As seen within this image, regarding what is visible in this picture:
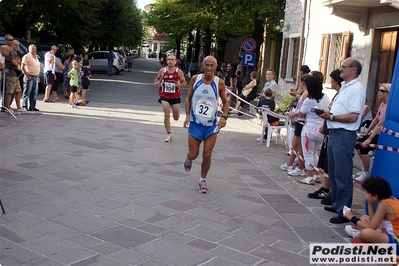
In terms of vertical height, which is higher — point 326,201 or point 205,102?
point 205,102

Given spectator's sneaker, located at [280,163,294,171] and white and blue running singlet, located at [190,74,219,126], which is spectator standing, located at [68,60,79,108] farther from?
white and blue running singlet, located at [190,74,219,126]

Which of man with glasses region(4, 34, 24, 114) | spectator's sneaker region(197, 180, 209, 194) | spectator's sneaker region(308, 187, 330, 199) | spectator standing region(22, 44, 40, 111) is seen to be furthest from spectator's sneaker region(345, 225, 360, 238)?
spectator standing region(22, 44, 40, 111)

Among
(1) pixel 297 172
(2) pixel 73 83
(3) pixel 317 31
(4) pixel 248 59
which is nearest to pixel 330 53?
(3) pixel 317 31

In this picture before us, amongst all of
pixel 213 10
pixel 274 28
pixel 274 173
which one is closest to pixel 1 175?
pixel 274 173

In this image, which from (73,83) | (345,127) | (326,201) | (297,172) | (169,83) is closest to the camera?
(345,127)

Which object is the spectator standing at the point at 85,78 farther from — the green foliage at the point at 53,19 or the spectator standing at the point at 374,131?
the spectator standing at the point at 374,131

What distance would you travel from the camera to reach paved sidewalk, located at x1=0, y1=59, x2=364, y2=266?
14.4 ft

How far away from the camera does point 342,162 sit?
17.9 feet

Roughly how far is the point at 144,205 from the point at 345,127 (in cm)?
251

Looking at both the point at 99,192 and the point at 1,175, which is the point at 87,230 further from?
the point at 1,175

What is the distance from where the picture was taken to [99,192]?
20.4ft

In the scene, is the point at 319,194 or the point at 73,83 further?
the point at 73,83

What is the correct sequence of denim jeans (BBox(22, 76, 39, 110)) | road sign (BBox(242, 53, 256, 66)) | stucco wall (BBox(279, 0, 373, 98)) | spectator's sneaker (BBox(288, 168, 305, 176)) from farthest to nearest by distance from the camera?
road sign (BBox(242, 53, 256, 66)) < denim jeans (BBox(22, 76, 39, 110)) < stucco wall (BBox(279, 0, 373, 98)) < spectator's sneaker (BBox(288, 168, 305, 176))

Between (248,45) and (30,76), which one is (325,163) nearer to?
(30,76)
